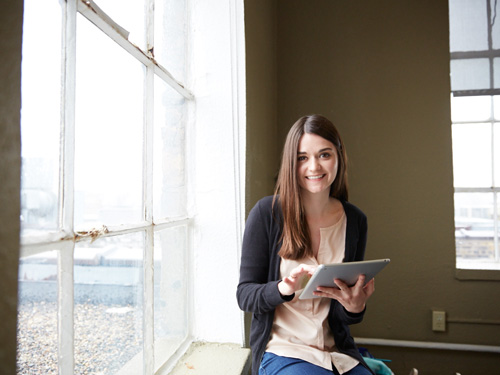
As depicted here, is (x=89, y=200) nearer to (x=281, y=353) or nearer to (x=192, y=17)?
(x=281, y=353)

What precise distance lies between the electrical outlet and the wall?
2379mm

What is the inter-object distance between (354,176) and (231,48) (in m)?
1.29

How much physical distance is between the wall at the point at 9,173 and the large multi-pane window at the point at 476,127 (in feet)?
8.45

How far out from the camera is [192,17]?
4.84ft

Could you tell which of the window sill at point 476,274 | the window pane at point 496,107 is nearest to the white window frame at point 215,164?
the window sill at point 476,274

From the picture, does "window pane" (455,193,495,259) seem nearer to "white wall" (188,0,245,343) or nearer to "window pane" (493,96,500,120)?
"window pane" (493,96,500,120)

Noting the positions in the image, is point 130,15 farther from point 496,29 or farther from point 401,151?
A: point 496,29

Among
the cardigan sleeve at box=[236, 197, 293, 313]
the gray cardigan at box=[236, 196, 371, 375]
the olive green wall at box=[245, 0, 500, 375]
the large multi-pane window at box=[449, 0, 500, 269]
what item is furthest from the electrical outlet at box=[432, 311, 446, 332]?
the cardigan sleeve at box=[236, 197, 293, 313]

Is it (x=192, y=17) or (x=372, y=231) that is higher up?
(x=192, y=17)

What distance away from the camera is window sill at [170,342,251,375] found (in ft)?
4.19

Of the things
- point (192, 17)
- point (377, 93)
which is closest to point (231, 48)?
point (192, 17)

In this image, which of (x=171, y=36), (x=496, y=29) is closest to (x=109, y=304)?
(x=171, y=36)

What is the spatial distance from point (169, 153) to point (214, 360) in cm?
82

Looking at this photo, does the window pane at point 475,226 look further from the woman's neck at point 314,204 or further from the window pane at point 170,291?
the window pane at point 170,291
